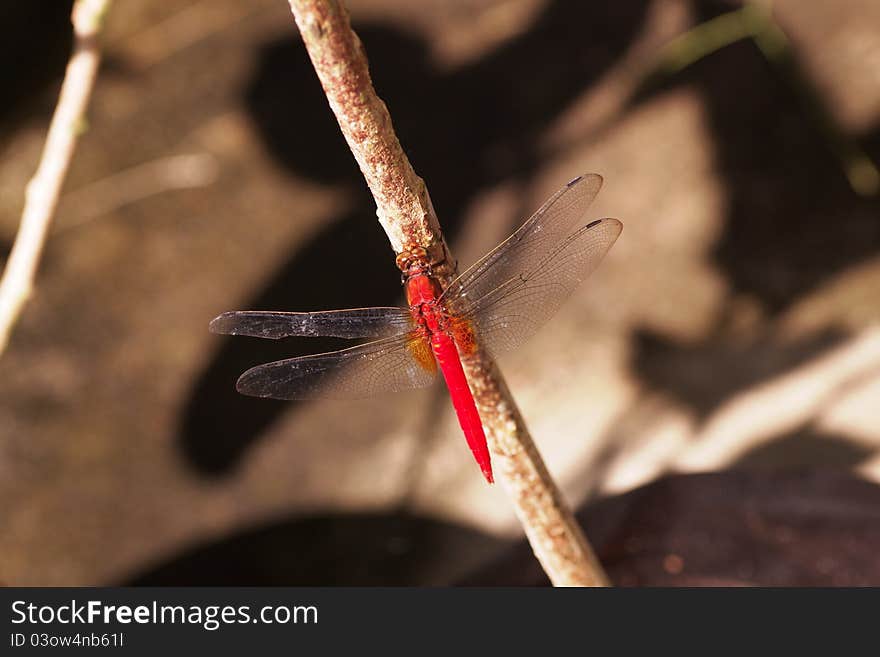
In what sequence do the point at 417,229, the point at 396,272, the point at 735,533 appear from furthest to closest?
the point at 396,272, the point at 735,533, the point at 417,229

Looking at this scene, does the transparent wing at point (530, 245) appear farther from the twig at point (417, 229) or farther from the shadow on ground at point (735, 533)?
the shadow on ground at point (735, 533)

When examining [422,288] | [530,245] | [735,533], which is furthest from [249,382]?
[735,533]

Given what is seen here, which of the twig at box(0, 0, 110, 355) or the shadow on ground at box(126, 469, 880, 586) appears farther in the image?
the shadow on ground at box(126, 469, 880, 586)

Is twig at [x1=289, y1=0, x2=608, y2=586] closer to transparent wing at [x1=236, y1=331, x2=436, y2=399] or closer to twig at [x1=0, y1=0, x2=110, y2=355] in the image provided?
transparent wing at [x1=236, y1=331, x2=436, y2=399]

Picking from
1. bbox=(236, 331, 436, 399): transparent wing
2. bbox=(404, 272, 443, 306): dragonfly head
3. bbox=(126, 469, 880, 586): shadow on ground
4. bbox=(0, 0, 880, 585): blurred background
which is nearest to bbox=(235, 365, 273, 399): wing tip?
bbox=(236, 331, 436, 399): transparent wing

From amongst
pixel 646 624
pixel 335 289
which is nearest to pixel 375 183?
pixel 646 624

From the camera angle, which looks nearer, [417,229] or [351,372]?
[417,229]

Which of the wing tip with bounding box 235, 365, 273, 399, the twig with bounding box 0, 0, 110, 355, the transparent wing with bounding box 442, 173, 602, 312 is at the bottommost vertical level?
the wing tip with bounding box 235, 365, 273, 399

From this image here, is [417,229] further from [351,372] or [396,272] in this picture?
[396,272]

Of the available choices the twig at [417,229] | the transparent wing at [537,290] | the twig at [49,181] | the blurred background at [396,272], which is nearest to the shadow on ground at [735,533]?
the twig at [417,229]
